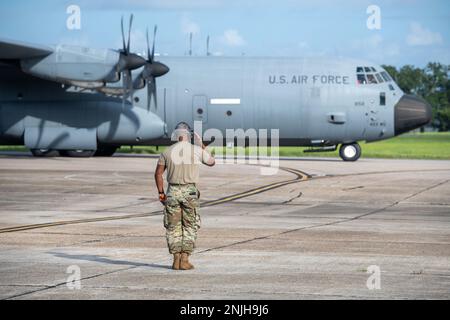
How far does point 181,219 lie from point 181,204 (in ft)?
0.68

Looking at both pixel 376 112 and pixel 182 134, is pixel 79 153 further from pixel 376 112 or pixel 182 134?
pixel 182 134

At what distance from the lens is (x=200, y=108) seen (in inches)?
1518

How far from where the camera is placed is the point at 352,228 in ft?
60.2

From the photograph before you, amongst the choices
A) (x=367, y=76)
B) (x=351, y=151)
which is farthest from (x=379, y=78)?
(x=351, y=151)

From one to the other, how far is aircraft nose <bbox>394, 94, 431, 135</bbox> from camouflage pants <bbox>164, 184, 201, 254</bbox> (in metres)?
27.0

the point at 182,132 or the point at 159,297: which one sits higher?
the point at 182,132

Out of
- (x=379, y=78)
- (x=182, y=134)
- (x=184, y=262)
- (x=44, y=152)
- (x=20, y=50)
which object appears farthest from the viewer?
(x=44, y=152)

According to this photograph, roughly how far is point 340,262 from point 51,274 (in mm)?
4160

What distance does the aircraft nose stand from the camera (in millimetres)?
38625

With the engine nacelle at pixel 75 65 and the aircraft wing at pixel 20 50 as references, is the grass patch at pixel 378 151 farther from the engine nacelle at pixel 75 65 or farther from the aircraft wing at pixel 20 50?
the aircraft wing at pixel 20 50

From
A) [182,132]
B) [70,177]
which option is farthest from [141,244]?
[70,177]

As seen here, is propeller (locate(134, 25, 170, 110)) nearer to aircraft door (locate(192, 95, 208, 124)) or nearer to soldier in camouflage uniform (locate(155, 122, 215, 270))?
aircraft door (locate(192, 95, 208, 124))

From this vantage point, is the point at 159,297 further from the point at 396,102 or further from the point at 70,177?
the point at 396,102
